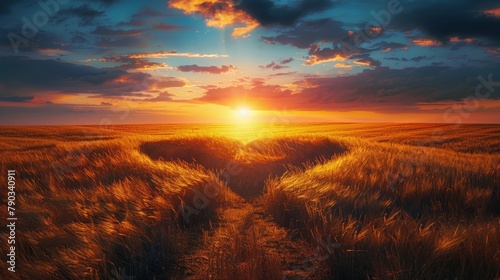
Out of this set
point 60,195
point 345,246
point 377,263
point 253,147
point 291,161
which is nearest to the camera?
point 377,263

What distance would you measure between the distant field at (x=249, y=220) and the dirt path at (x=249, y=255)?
0.06 ft

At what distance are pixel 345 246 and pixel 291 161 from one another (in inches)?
332

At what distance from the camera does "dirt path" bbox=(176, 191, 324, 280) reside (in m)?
3.47

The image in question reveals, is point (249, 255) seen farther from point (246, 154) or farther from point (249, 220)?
point (246, 154)

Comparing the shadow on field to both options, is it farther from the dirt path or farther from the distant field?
the dirt path

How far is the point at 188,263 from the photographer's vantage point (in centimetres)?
421

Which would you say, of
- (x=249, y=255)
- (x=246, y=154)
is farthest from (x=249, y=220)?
(x=246, y=154)

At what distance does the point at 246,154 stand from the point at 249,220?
557 centimetres

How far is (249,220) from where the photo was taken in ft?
20.4

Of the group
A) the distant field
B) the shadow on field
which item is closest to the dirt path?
the distant field

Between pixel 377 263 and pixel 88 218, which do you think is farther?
pixel 88 218

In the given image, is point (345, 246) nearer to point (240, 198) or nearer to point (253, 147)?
point (240, 198)

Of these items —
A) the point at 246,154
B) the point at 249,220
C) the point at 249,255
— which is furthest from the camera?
the point at 246,154

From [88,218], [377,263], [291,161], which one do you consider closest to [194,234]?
[88,218]
